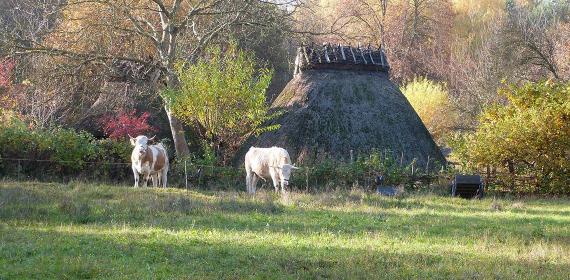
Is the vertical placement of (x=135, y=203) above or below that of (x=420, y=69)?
below

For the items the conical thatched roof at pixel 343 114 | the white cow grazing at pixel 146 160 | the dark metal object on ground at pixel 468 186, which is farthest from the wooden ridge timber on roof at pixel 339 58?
the white cow grazing at pixel 146 160

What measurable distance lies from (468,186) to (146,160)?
9.69 meters

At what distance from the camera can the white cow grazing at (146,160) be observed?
20.0 m

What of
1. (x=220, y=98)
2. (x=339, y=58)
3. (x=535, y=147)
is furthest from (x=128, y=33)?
(x=535, y=147)

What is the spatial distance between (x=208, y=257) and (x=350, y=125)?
16.6 meters

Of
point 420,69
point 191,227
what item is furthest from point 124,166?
point 420,69

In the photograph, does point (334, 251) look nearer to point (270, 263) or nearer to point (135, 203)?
point (270, 263)

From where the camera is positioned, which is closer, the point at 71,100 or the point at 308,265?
the point at 308,265

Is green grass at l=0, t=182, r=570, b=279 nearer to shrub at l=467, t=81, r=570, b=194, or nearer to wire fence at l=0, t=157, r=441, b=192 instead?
wire fence at l=0, t=157, r=441, b=192

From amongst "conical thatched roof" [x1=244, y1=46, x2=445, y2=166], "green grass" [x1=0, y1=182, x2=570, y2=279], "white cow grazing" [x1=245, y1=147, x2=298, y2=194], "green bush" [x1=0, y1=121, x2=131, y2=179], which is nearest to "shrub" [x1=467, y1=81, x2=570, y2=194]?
"conical thatched roof" [x1=244, y1=46, x2=445, y2=166]

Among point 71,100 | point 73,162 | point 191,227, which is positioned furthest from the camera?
point 71,100

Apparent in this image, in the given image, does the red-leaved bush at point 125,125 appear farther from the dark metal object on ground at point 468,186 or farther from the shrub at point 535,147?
the shrub at point 535,147

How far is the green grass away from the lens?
8914 millimetres

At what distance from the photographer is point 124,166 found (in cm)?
2239
